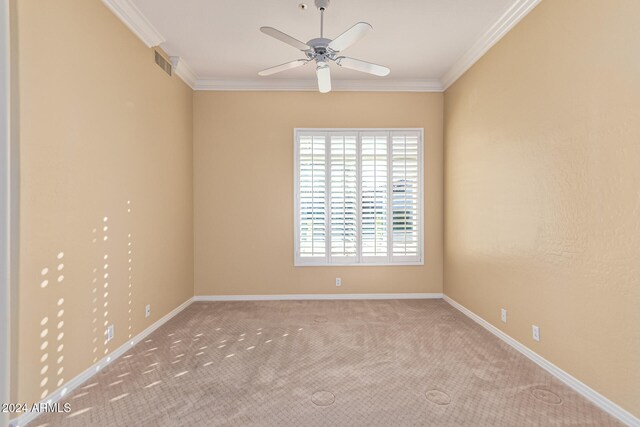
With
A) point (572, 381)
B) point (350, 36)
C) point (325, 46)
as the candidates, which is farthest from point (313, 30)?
point (572, 381)

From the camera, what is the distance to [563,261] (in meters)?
2.43

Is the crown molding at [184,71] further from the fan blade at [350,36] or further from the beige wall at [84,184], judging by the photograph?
the fan blade at [350,36]

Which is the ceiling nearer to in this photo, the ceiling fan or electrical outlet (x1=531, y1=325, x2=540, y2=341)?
the ceiling fan

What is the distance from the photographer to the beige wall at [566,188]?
1967mm

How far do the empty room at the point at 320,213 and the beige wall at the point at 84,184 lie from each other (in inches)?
0.7

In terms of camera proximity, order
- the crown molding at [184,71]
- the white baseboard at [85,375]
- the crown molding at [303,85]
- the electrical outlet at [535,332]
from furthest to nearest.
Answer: the crown molding at [303,85] < the crown molding at [184,71] < the electrical outlet at [535,332] < the white baseboard at [85,375]

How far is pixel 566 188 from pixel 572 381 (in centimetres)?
133

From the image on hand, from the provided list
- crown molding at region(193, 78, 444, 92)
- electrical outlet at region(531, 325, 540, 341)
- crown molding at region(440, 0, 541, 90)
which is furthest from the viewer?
crown molding at region(193, 78, 444, 92)

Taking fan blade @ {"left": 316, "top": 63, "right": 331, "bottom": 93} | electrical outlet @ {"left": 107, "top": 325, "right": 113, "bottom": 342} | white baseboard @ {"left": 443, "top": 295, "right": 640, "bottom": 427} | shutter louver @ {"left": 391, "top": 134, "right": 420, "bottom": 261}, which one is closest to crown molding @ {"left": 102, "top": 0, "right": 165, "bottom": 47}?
fan blade @ {"left": 316, "top": 63, "right": 331, "bottom": 93}

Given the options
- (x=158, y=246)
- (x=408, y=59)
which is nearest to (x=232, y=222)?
(x=158, y=246)

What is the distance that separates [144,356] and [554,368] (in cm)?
322

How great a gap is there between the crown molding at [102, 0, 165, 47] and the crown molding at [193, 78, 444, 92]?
1114mm

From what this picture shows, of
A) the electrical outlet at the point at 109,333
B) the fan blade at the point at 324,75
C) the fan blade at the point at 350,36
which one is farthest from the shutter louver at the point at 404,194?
the electrical outlet at the point at 109,333

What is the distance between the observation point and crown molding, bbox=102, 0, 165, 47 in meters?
2.77
